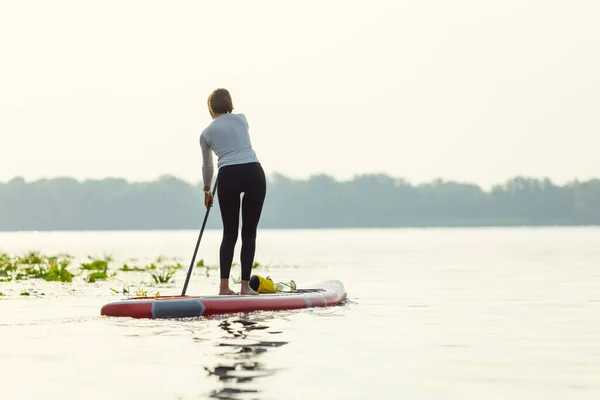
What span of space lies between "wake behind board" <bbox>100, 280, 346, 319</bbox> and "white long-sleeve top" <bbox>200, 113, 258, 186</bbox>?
1.48 meters

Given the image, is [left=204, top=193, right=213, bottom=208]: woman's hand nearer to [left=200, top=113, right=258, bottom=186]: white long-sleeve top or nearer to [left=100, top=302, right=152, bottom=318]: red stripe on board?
[left=200, top=113, right=258, bottom=186]: white long-sleeve top

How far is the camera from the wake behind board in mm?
10789

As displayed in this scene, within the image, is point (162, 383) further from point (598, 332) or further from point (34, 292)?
point (34, 292)

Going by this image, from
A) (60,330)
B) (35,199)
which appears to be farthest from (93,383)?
(35,199)

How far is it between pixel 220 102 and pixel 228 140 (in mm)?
520

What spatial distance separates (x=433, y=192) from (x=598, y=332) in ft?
573

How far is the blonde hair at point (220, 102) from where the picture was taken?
39.0 feet

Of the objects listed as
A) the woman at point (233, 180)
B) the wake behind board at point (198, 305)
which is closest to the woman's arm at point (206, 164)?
the woman at point (233, 180)

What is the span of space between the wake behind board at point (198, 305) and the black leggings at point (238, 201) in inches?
18.7

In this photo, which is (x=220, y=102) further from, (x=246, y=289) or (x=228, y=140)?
(x=246, y=289)

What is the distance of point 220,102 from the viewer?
468 inches

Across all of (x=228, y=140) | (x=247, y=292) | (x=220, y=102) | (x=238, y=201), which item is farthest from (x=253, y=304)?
(x=220, y=102)

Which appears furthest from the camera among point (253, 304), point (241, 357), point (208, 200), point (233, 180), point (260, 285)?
point (260, 285)

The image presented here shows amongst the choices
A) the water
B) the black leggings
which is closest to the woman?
the black leggings
